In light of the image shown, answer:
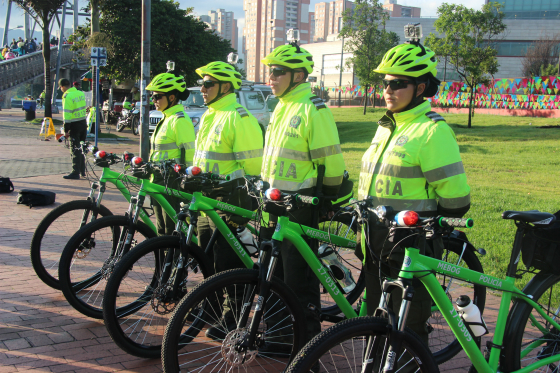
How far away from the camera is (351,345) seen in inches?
104

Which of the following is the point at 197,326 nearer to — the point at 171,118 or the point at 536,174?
the point at 171,118

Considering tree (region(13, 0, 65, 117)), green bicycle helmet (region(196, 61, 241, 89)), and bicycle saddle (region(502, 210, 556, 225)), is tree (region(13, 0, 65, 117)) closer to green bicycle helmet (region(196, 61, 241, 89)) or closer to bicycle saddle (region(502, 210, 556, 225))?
green bicycle helmet (region(196, 61, 241, 89))

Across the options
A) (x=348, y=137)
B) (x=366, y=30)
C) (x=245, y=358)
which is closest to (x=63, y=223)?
(x=245, y=358)

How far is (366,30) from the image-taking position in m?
35.2

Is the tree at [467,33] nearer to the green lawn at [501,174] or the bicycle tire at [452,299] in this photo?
the green lawn at [501,174]

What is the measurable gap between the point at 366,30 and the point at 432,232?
3475cm

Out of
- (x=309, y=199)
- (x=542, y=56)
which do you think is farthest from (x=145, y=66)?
(x=542, y=56)

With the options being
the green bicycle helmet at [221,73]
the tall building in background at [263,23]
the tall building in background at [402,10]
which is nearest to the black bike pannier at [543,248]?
the green bicycle helmet at [221,73]

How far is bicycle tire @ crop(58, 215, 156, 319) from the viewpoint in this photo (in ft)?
14.6

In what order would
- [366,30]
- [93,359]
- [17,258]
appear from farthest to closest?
[366,30]
[17,258]
[93,359]

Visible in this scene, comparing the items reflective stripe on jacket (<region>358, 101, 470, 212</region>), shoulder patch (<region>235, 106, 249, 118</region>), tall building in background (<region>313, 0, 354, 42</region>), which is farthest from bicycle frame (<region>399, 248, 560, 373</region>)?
tall building in background (<region>313, 0, 354, 42</region>)

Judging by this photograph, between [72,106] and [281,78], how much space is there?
930 cm

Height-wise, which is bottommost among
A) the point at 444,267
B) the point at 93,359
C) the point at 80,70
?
the point at 93,359

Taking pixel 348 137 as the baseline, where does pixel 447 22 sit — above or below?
above
